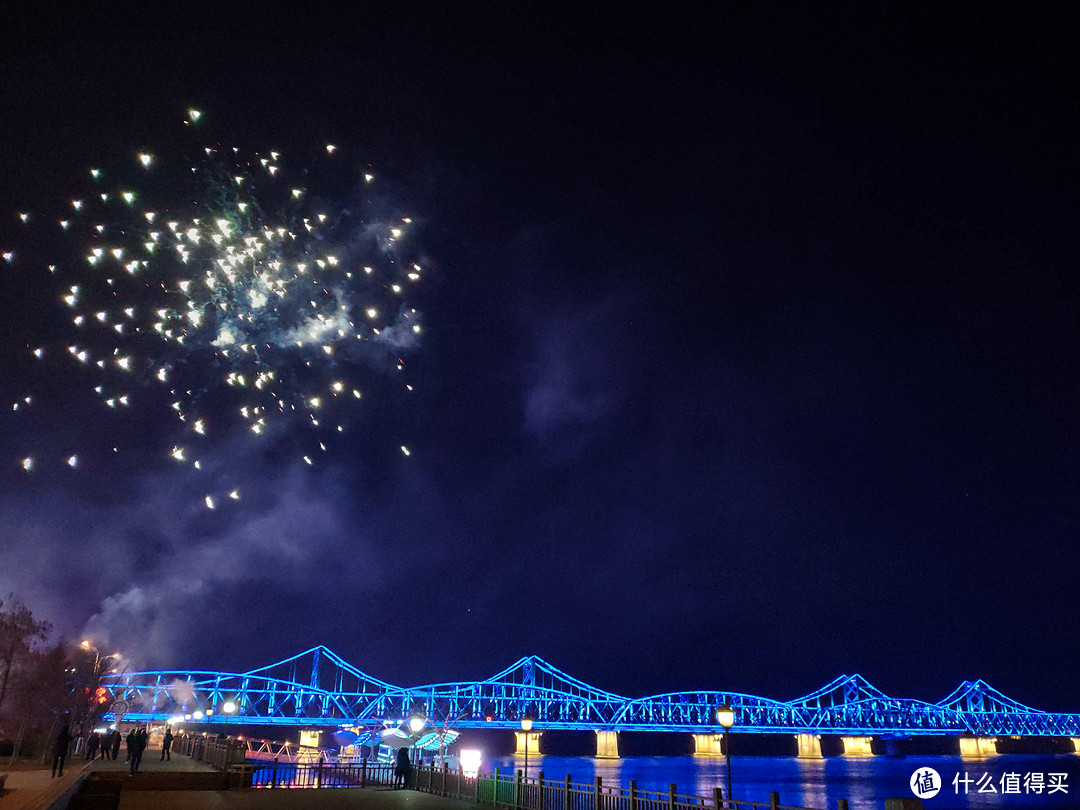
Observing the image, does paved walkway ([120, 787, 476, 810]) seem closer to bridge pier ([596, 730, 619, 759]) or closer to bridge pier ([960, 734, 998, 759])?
bridge pier ([596, 730, 619, 759])

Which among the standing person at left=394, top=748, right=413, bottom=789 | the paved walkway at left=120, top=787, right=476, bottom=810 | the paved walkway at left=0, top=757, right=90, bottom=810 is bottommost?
the paved walkway at left=120, top=787, right=476, bottom=810

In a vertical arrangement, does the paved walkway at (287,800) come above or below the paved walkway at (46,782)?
below

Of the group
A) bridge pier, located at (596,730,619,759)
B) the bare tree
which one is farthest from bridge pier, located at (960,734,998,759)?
the bare tree

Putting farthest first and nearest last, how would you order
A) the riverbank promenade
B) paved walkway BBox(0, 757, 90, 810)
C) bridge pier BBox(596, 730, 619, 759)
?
Result: bridge pier BBox(596, 730, 619, 759) → the riverbank promenade → paved walkway BBox(0, 757, 90, 810)

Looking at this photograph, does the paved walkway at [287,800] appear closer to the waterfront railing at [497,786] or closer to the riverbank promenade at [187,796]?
the riverbank promenade at [187,796]

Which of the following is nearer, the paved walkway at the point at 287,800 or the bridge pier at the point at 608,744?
the paved walkway at the point at 287,800

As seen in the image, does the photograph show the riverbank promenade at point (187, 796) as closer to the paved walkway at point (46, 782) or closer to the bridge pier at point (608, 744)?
the paved walkway at point (46, 782)

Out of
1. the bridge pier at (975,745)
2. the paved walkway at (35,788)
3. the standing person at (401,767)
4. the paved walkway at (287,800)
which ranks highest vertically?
the bridge pier at (975,745)

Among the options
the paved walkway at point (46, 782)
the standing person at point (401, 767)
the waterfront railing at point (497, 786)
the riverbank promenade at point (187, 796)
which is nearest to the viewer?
the paved walkway at point (46, 782)

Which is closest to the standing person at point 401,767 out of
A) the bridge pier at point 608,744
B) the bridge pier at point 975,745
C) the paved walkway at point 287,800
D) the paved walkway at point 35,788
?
the paved walkway at point 287,800

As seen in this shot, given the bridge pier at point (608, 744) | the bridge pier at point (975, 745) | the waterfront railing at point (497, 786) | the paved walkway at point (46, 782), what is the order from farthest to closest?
the bridge pier at point (975, 745) → the bridge pier at point (608, 744) → the waterfront railing at point (497, 786) → the paved walkway at point (46, 782)

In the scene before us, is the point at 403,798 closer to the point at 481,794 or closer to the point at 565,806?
the point at 481,794

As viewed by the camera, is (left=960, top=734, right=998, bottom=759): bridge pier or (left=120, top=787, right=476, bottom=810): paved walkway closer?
(left=120, top=787, right=476, bottom=810): paved walkway

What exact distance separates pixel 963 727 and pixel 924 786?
183 meters
